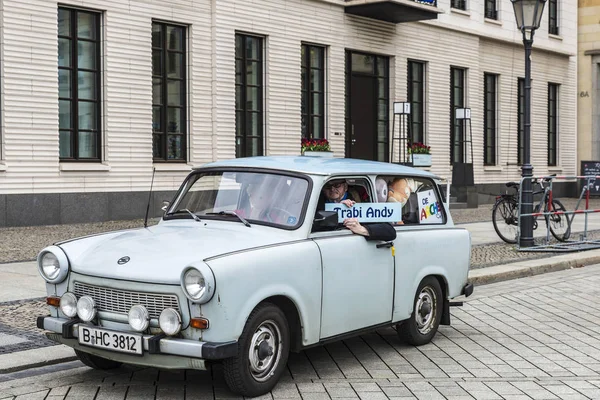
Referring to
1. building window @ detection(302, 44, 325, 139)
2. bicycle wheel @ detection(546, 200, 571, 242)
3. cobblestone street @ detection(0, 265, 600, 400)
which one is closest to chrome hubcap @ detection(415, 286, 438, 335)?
cobblestone street @ detection(0, 265, 600, 400)

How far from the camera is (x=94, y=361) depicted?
6.31 metres

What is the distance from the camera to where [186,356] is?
537cm

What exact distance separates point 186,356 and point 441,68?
2466 cm

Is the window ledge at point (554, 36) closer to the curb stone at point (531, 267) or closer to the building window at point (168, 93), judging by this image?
the building window at point (168, 93)

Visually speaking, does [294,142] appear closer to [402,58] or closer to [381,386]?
[402,58]

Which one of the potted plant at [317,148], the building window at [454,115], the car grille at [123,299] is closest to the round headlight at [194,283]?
the car grille at [123,299]

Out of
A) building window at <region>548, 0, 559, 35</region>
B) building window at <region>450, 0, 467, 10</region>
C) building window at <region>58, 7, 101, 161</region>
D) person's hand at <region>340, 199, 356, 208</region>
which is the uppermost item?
building window at <region>548, 0, 559, 35</region>

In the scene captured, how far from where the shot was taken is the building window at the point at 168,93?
802 inches

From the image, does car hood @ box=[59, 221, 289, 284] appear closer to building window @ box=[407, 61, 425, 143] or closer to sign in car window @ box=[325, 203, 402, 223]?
sign in car window @ box=[325, 203, 402, 223]

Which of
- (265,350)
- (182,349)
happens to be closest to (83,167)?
(265,350)

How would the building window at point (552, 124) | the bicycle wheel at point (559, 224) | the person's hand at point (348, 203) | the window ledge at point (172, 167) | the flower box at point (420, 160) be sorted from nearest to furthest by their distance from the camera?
1. the person's hand at point (348, 203)
2. the bicycle wheel at point (559, 224)
3. the window ledge at point (172, 167)
4. the flower box at point (420, 160)
5. the building window at point (552, 124)

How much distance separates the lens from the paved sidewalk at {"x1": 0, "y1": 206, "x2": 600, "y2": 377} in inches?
266

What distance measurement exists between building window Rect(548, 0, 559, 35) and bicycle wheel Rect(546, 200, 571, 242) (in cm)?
2089

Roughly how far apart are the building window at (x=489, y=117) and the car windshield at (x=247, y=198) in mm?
25574
